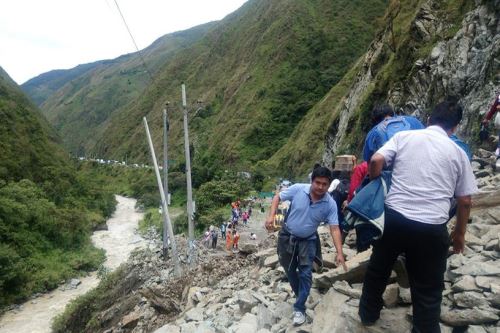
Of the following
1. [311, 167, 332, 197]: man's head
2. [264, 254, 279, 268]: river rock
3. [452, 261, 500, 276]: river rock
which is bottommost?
[264, 254, 279, 268]: river rock

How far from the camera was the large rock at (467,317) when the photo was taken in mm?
3539

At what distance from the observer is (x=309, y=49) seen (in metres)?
79.1

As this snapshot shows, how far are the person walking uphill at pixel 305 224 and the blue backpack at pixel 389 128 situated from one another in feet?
2.31

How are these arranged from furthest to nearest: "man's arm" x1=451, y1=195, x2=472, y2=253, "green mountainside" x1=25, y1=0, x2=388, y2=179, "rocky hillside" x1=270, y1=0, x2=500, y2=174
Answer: "green mountainside" x1=25, y1=0, x2=388, y2=179 < "rocky hillside" x1=270, y1=0, x2=500, y2=174 < "man's arm" x1=451, y1=195, x2=472, y2=253

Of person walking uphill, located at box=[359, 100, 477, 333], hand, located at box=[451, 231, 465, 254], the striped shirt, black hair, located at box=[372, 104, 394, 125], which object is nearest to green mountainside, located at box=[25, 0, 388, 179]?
black hair, located at box=[372, 104, 394, 125]

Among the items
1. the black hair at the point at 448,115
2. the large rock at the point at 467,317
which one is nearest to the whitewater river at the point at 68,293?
the large rock at the point at 467,317

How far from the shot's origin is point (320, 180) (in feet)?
14.4

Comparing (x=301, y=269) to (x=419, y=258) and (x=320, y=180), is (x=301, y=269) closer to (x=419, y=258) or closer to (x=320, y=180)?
(x=320, y=180)

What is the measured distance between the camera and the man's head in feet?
14.3

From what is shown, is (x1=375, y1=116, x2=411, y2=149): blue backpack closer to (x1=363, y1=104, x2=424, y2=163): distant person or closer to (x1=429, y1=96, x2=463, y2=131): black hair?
(x1=363, y1=104, x2=424, y2=163): distant person

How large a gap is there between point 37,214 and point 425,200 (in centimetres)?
3525

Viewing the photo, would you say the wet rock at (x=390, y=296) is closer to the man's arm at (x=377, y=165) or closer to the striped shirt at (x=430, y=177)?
the striped shirt at (x=430, y=177)

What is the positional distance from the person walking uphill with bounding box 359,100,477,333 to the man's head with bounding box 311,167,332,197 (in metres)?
1.00

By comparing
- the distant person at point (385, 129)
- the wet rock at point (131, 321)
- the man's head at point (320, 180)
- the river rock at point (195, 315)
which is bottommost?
the wet rock at point (131, 321)
